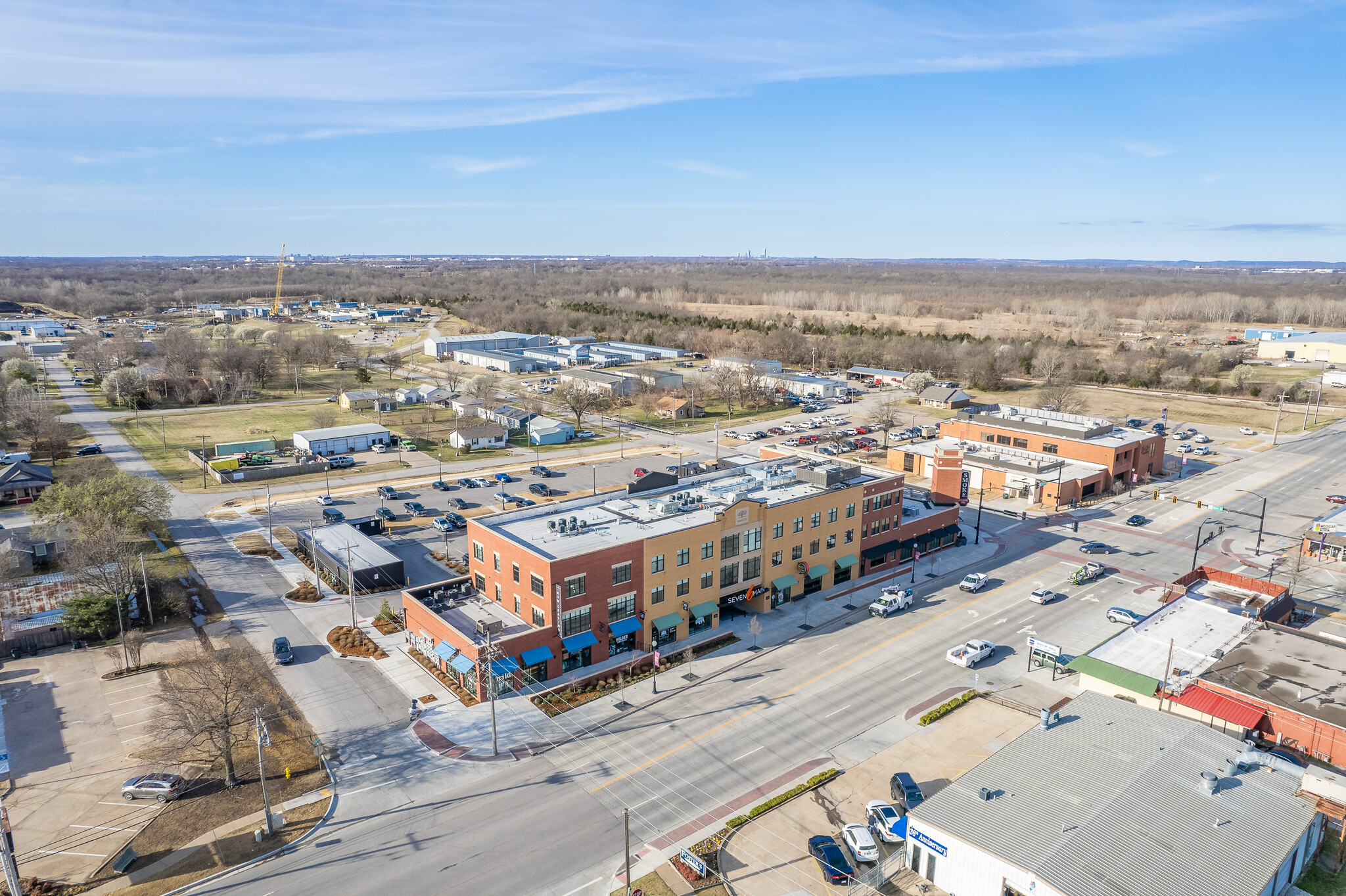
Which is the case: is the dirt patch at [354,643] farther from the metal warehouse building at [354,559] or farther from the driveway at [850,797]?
the driveway at [850,797]

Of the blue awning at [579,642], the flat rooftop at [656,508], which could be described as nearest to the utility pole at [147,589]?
the flat rooftop at [656,508]

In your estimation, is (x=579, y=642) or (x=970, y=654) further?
(x=970, y=654)

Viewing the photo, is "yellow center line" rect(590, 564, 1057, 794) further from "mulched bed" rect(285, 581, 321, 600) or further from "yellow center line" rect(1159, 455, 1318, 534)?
"mulched bed" rect(285, 581, 321, 600)

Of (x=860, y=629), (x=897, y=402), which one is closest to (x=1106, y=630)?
Result: (x=860, y=629)

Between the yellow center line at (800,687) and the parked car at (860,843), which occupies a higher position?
the parked car at (860,843)

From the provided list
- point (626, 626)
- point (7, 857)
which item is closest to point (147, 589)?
point (7, 857)

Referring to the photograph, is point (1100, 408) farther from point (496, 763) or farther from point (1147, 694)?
point (496, 763)

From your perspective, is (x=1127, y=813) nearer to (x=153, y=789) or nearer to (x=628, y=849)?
(x=628, y=849)
